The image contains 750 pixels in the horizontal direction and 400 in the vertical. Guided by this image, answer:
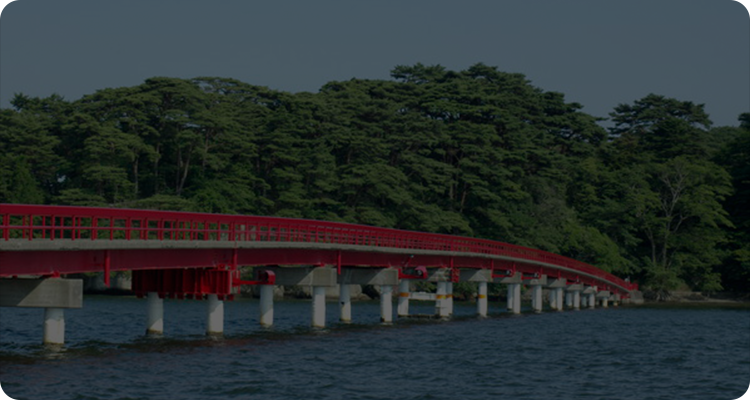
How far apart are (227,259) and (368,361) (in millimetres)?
9207

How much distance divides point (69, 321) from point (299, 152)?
47582 mm

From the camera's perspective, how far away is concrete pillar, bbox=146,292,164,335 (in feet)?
152

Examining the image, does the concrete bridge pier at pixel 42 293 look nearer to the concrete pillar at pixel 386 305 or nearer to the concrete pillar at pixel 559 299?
the concrete pillar at pixel 386 305

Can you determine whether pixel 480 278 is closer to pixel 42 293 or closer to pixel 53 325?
pixel 53 325

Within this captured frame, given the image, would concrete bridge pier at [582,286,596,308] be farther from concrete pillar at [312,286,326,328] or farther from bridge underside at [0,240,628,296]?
concrete pillar at [312,286,326,328]

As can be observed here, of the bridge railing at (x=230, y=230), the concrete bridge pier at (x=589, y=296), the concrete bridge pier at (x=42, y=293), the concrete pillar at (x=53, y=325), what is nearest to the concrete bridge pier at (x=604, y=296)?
the concrete bridge pier at (x=589, y=296)

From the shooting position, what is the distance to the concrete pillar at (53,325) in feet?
122

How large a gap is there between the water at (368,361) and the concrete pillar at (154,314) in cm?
64

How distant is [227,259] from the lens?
45719 mm

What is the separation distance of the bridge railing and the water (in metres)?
Result: 4.42

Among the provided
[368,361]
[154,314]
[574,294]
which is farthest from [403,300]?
[574,294]

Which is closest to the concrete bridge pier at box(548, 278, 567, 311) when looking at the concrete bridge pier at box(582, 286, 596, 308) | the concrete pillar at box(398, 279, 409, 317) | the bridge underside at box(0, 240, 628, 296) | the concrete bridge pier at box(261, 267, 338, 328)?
the concrete bridge pier at box(582, 286, 596, 308)

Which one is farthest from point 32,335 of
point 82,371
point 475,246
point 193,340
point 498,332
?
point 475,246

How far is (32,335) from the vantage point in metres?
47.0
